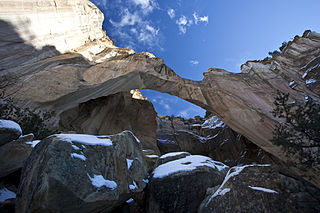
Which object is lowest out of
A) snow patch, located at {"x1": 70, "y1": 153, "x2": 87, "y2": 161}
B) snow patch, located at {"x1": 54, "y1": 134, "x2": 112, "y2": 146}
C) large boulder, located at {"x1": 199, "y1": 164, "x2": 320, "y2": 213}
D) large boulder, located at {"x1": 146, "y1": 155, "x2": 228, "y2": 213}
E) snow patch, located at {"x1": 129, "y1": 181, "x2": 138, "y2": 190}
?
large boulder, located at {"x1": 199, "y1": 164, "x2": 320, "y2": 213}

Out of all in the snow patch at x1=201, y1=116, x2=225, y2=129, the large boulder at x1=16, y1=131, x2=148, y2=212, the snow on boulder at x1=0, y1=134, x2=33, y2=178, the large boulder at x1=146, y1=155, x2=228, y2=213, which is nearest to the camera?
the large boulder at x1=16, y1=131, x2=148, y2=212

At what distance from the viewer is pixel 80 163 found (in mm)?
3893

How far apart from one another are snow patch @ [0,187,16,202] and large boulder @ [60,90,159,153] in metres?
9.37

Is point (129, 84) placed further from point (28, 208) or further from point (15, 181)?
point (28, 208)

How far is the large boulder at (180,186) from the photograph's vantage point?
6.37 m

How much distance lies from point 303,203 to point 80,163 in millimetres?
5549

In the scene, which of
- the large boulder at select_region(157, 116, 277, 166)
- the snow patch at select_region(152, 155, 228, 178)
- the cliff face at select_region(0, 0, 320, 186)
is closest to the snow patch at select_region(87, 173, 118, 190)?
the snow patch at select_region(152, 155, 228, 178)

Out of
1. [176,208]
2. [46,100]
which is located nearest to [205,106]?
[176,208]

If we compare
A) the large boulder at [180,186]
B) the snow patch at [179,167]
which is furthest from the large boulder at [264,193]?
the snow patch at [179,167]

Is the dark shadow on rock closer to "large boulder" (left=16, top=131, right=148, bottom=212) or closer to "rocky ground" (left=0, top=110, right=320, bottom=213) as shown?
"rocky ground" (left=0, top=110, right=320, bottom=213)

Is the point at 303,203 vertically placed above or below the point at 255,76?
below

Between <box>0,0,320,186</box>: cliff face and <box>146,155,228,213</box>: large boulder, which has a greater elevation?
<box>0,0,320,186</box>: cliff face

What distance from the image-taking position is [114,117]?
19297mm

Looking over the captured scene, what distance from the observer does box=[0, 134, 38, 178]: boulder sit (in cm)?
516
